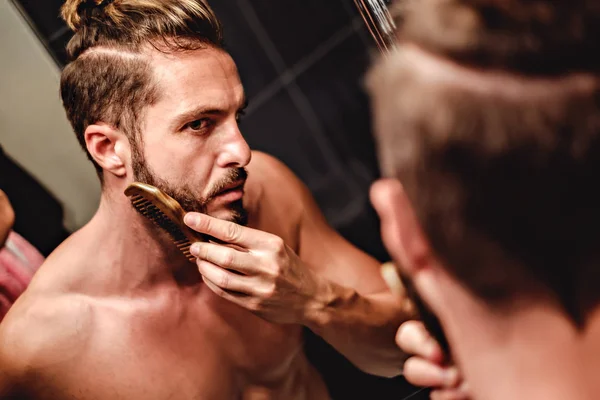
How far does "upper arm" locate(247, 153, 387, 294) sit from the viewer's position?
3.01ft

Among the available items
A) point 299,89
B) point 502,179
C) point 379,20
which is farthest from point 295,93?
point 502,179

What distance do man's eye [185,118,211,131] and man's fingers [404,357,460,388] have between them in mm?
414

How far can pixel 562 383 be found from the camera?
17.5 inches

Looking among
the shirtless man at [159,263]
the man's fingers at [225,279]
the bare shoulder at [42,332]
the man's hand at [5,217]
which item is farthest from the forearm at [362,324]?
the man's hand at [5,217]

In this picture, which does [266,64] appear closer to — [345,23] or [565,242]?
[345,23]

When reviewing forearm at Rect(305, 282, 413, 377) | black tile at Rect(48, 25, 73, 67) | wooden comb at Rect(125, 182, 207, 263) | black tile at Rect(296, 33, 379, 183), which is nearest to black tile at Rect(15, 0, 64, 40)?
black tile at Rect(48, 25, 73, 67)

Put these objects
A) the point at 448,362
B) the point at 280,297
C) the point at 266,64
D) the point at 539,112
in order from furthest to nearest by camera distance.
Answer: the point at 266,64
the point at 280,297
the point at 448,362
the point at 539,112

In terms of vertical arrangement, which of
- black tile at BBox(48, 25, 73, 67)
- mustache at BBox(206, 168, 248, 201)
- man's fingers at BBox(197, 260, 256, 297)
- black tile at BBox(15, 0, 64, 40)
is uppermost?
black tile at BBox(15, 0, 64, 40)

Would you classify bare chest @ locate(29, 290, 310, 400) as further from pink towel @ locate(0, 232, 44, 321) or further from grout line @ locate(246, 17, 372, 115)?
grout line @ locate(246, 17, 372, 115)

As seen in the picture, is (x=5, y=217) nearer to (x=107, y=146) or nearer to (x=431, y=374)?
(x=107, y=146)

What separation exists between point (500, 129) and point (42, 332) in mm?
652

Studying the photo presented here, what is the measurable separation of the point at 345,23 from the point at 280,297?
43 centimetres

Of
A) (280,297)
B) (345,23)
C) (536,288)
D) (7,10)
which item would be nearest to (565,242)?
(536,288)

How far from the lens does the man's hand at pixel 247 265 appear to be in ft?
2.45
